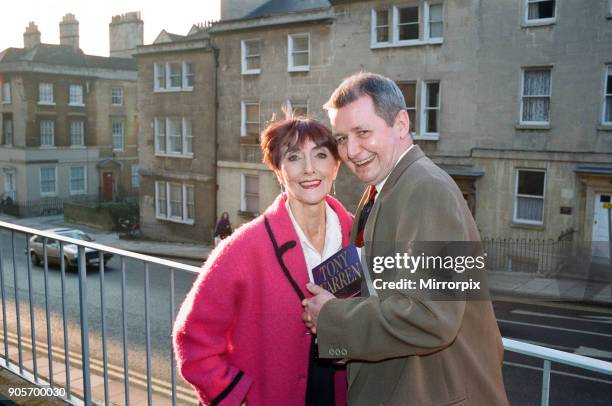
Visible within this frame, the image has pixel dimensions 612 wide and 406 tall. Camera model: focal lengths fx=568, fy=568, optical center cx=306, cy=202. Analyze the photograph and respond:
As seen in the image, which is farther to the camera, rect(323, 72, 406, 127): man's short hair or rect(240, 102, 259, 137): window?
rect(240, 102, 259, 137): window

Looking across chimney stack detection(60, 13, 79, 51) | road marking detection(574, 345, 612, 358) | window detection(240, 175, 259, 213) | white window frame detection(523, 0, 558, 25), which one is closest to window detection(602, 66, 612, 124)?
white window frame detection(523, 0, 558, 25)

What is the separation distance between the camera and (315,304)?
7.12ft

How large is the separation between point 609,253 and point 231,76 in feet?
57.2

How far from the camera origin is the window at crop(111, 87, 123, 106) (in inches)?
1698

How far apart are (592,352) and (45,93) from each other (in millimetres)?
38545

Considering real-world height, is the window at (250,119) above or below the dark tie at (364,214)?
above

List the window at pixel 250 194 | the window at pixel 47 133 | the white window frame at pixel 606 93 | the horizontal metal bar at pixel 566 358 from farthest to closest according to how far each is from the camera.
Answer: the window at pixel 47 133 < the window at pixel 250 194 < the white window frame at pixel 606 93 < the horizontal metal bar at pixel 566 358

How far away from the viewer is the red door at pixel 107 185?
43.1 metres

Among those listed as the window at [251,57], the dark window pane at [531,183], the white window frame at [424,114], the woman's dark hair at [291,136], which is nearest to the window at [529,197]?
the dark window pane at [531,183]

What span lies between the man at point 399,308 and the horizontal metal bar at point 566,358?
7 cm

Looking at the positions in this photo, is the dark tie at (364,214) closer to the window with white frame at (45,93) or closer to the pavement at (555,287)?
the pavement at (555,287)

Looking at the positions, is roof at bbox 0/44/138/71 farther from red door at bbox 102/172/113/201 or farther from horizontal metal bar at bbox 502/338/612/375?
horizontal metal bar at bbox 502/338/612/375

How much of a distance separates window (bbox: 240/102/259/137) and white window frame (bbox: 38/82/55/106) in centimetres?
2003

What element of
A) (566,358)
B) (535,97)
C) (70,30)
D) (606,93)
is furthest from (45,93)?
(566,358)
